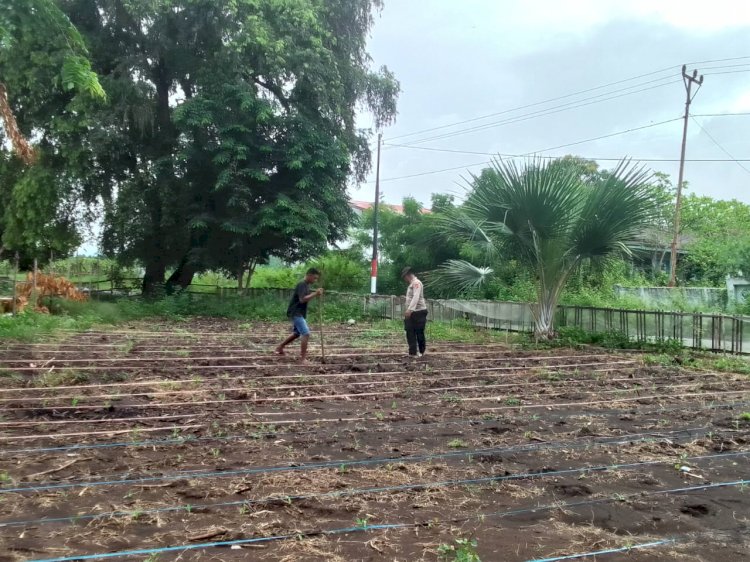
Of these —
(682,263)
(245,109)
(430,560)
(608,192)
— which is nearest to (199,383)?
(430,560)

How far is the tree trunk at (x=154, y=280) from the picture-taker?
22.2 m

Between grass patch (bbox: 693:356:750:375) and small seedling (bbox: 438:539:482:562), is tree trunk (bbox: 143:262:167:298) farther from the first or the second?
small seedling (bbox: 438:539:482:562)

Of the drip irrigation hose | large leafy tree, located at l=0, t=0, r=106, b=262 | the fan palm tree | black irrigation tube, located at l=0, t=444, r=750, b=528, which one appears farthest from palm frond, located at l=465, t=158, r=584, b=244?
large leafy tree, located at l=0, t=0, r=106, b=262

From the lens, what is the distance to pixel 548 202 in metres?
11.5

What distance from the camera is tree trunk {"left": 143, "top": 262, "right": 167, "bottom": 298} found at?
72.9 feet

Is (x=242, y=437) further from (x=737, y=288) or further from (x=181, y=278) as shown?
(x=181, y=278)

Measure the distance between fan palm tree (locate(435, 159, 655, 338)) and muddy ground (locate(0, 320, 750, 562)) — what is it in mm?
4093

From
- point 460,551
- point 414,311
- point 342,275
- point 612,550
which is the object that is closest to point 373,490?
point 460,551

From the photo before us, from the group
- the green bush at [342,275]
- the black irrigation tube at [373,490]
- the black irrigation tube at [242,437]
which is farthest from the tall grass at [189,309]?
the black irrigation tube at [373,490]

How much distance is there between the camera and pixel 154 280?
22812 mm

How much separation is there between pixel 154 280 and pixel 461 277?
584 inches

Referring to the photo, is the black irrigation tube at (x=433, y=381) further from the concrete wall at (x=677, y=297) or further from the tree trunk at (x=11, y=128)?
the concrete wall at (x=677, y=297)

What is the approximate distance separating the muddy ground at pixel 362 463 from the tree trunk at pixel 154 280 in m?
14.4

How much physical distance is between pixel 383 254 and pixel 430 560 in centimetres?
2332
